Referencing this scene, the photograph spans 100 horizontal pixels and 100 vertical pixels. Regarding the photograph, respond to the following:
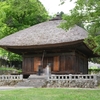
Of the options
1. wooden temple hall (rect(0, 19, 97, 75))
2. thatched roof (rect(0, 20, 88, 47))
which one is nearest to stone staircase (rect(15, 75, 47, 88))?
wooden temple hall (rect(0, 19, 97, 75))

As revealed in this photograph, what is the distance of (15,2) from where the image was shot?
60.0 ft

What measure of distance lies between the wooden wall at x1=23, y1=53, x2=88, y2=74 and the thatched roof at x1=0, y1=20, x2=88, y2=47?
1.97 metres

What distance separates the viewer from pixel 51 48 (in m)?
22.5

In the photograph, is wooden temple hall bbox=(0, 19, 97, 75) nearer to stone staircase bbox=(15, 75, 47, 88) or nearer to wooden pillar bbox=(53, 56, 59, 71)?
wooden pillar bbox=(53, 56, 59, 71)

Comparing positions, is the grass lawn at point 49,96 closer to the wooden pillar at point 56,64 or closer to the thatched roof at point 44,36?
the thatched roof at point 44,36

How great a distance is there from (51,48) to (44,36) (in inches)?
63.3

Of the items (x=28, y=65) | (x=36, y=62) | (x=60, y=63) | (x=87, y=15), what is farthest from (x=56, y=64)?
(x=87, y=15)

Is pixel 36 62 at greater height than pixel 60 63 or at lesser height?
greater

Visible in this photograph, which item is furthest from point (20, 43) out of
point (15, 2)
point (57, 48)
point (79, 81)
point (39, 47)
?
point (79, 81)

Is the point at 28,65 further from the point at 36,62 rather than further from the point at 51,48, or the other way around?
the point at 51,48

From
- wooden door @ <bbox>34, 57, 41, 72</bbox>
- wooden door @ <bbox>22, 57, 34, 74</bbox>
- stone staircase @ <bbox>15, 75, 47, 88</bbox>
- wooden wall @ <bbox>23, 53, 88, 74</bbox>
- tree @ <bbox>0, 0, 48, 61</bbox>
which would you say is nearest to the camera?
stone staircase @ <bbox>15, 75, 47, 88</bbox>

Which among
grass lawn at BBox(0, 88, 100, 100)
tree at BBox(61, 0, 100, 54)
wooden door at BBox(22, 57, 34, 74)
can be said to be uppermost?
tree at BBox(61, 0, 100, 54)

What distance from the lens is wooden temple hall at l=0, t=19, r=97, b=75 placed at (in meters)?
21.4

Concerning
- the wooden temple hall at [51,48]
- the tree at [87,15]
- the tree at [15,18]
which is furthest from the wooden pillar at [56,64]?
the tree at [15,18]
